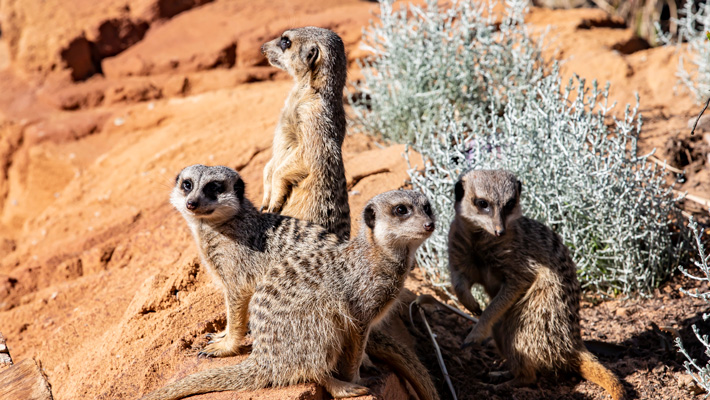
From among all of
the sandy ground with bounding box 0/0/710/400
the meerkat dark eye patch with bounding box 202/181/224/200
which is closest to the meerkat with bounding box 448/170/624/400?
the sandy ground with bounding box 0/0/710/400

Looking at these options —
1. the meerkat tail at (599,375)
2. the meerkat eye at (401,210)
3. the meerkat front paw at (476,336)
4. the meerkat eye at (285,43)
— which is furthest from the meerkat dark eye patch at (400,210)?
the meerkat eye at (285,43)

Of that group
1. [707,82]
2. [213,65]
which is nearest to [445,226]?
[707,82]

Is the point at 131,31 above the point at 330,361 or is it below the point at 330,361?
below

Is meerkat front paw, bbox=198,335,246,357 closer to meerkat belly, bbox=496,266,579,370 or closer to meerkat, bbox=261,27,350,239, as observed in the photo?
meerkat, bbox=261,27,350,239

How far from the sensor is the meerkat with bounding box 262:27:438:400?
342 centimetres

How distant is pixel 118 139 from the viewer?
6.66 metres

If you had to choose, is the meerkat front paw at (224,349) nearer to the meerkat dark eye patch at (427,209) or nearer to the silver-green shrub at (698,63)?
the meerkat dark eye patch at (427,209)

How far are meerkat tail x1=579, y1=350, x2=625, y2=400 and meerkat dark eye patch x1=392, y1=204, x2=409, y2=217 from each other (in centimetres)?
125

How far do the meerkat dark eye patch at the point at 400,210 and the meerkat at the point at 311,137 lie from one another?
0.79 m

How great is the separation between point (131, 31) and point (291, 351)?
20.7 feet

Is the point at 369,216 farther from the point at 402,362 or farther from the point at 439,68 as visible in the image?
the point at 439,68

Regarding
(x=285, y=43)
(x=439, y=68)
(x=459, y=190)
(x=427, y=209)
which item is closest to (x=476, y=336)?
(x=459, y=190)

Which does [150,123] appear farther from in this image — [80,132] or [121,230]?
[121,230]

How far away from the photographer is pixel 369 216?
266 cm
